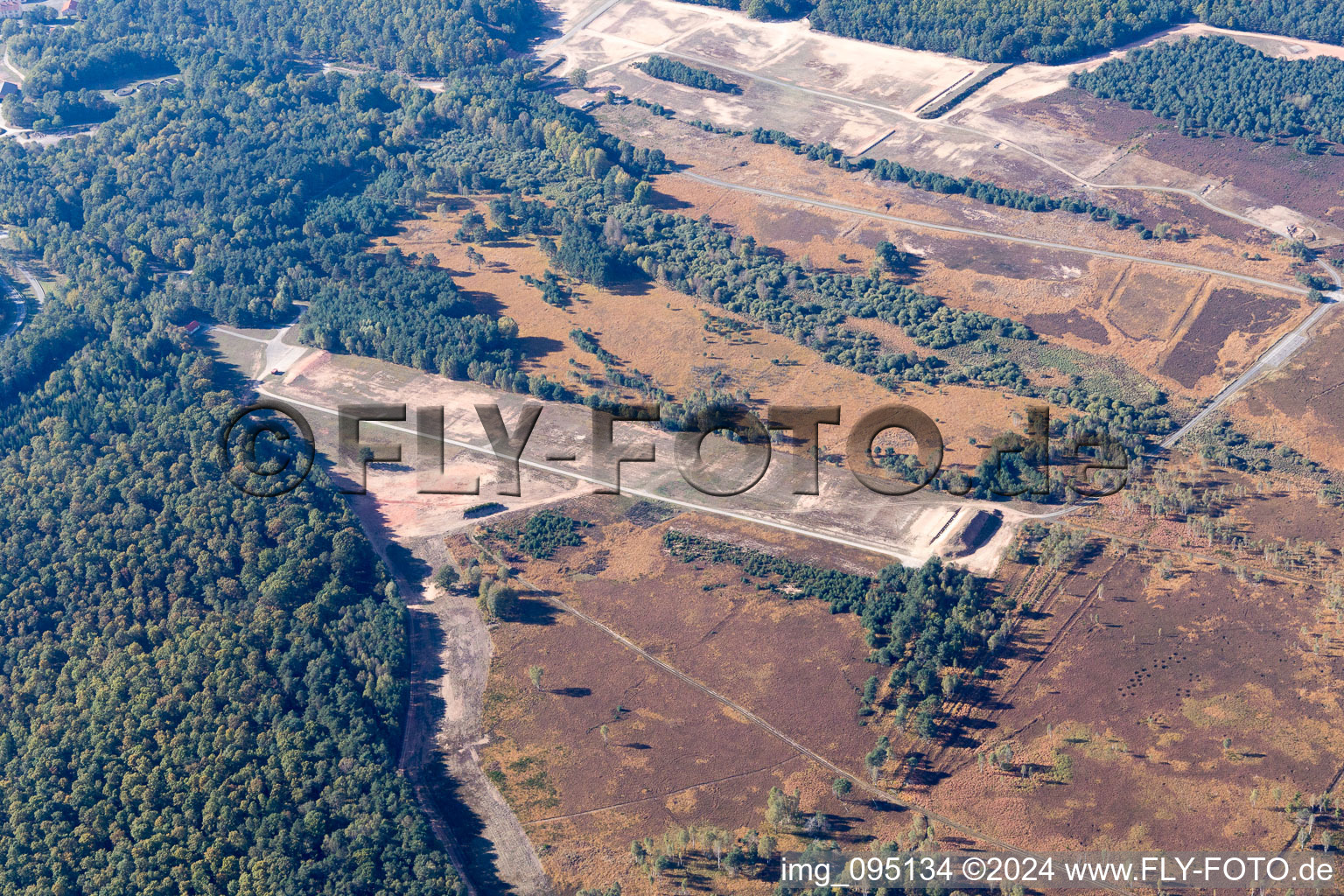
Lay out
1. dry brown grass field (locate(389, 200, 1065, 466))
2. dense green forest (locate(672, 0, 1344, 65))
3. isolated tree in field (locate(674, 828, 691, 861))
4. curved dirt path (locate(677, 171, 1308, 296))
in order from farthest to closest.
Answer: dense green forest (locate(672, 0, 1344, 65)) < curved dirt path (locate(677, 171, 1308, 296)) < dry brown grass field (locate(389, 200, 1065, 466)) < isolated tree in field (locate(674, 828, 691, 861))

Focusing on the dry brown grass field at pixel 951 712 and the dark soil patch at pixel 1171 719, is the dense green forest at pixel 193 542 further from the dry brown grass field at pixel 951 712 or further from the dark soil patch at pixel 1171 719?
the dark soil patch at pixel 1171 719

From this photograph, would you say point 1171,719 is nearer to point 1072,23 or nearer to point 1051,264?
point 1051,264

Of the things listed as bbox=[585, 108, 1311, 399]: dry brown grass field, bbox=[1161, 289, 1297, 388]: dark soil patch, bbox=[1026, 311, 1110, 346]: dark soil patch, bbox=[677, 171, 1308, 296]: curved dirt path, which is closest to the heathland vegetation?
bbox=[585, 108, 1311, 399]: dry brown grass field

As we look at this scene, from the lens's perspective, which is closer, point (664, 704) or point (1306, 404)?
point (664, 704)

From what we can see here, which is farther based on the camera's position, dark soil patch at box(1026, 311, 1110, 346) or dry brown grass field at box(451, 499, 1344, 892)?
dark soil patch at box(1026, 311, 1110, 346)

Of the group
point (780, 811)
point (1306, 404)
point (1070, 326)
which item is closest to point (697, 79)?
point (1070, 326)

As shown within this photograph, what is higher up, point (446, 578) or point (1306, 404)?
point (1306, 404)

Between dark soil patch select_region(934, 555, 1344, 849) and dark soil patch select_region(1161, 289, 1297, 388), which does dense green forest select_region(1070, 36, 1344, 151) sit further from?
dark soil patch select_region(934, 555, 1344, 849)
